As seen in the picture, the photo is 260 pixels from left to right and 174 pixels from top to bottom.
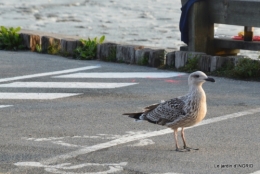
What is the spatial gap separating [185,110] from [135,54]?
5.44 m

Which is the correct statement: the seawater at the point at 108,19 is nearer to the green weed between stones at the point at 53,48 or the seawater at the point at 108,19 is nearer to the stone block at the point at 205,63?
the green weed between stones at the point at 53,48

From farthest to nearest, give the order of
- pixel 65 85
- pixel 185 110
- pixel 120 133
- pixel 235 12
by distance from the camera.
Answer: pixel 235 12 → pixel 65 85 → pixel 120 133 → pixel 185 110

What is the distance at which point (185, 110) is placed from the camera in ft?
25.4

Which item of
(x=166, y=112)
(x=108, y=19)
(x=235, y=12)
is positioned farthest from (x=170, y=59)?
(x=108, y=19)

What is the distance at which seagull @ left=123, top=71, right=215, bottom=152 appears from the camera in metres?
7.74

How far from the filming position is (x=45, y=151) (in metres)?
7.95

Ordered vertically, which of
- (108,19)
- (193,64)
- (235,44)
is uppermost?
(235,44)

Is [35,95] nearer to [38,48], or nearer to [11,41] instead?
[38,48]

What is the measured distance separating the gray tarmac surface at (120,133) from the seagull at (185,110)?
0.31 m

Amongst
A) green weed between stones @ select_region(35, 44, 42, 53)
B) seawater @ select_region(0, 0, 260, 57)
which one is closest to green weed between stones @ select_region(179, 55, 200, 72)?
green weed between stones @ select_region(35, 44, 42, 53)

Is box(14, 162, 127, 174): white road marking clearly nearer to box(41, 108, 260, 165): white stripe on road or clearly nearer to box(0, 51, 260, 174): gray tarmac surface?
box(0, 51, 260, 174): gray tarmac surface

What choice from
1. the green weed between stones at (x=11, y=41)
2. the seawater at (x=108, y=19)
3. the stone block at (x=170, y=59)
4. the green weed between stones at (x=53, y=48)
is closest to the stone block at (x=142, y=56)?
the stone block at (x=170, y=59)

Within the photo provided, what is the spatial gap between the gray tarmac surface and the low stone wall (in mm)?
438

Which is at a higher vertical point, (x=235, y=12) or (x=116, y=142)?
(x=235, y=12)
